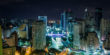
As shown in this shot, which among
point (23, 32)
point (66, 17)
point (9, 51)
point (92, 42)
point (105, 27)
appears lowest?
point (92, 42)

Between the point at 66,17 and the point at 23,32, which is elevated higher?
the point at 66,17

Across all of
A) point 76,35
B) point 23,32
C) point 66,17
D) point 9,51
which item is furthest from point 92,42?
point 66,17

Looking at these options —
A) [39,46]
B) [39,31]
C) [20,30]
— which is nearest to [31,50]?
[39,46]

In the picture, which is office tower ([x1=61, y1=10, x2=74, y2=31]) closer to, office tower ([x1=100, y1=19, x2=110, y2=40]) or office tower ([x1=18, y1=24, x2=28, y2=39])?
office tower ([x1=100, y1=19, x2=110, y2=40])

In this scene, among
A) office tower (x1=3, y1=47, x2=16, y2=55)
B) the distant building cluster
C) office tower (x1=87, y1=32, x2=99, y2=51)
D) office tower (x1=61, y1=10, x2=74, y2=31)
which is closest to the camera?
office tower (x1=3, y1=47, x2=16, y2=55)

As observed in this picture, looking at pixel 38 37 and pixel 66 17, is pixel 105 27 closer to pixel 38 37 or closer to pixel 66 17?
pixel 38 37

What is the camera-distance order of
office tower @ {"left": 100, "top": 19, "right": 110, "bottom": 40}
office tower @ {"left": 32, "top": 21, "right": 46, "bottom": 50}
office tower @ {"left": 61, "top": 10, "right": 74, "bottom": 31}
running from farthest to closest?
1. office tower @ {"left": 61, "top": 10, "right": 74, "bottom": 31}
2. office tower @ {"left": 100, "top": 19, "right": 110, "bottom": 40}
3. office tower @ {"left": 32, "top": 21, "right": 46, "bottom": 50}

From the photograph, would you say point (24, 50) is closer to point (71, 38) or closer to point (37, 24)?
point (37, 24)

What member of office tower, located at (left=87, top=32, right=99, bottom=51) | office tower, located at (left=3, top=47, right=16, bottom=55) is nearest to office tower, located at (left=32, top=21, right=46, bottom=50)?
office tower, located at (left=3, top=47, right=16, bottom=55)

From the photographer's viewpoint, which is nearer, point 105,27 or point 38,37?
point 38,37

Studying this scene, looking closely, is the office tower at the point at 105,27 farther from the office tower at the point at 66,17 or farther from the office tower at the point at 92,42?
the office tower at the point at 66,17

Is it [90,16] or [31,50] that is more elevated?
[90,16]
